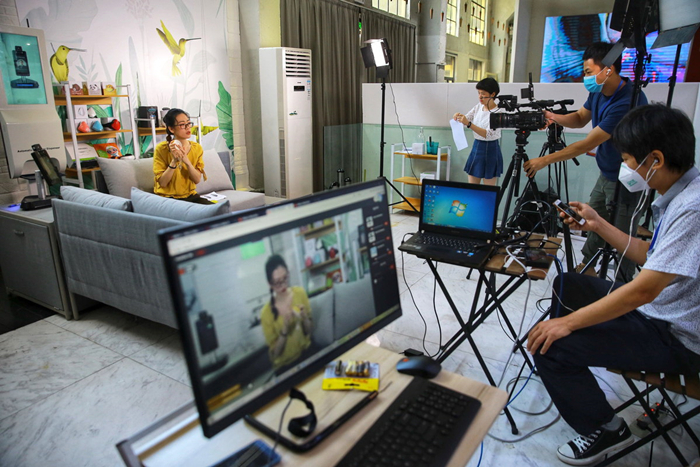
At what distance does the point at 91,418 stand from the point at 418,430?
1690 mm

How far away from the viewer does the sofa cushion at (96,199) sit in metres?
2.61

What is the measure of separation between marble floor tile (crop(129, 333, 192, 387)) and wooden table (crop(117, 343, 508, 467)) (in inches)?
55.7

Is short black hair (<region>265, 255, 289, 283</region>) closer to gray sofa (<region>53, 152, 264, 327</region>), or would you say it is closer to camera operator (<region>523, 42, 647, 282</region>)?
gray sofa (<region>53, 152, 264, 327</region>)

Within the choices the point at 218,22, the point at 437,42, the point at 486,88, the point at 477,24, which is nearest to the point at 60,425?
the point at 486,88

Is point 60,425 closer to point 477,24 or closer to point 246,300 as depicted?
point 246,300

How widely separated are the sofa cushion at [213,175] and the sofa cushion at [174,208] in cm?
178

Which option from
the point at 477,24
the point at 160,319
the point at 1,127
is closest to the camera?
the point at 160,319

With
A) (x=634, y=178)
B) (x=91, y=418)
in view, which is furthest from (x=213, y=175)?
(x=634, y=178)

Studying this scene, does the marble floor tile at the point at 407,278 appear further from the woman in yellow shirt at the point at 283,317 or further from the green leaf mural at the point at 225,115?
the green leaf mural at the point at 225,115

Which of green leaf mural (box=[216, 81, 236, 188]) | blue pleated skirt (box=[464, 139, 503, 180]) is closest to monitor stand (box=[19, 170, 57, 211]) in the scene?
green leaf mural (box=[216, 81, 236, 188])

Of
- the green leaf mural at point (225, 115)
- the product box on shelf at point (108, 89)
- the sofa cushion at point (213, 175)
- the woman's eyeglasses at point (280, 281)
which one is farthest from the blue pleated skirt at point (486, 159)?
the woman's eyeglasses at point (280, 281)

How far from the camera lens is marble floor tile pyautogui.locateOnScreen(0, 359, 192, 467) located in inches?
70.5

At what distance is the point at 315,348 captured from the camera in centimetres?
95

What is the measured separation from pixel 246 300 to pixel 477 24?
1127cm
